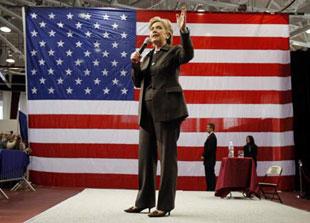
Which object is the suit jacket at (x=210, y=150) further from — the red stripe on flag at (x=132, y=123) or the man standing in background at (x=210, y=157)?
the red stripe on flag at (x=132, y=123)

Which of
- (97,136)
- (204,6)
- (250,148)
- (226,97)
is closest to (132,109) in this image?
(97,136)

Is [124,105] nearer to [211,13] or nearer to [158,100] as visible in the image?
[211,13]

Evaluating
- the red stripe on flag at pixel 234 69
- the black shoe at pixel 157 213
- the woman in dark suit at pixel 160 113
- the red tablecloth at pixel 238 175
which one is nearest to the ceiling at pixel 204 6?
the red stripe on flag at pixel 234 69

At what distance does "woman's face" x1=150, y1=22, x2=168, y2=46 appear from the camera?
343 cm

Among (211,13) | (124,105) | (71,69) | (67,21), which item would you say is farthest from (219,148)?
(67,21)

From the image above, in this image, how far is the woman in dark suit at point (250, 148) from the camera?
8.34 metres

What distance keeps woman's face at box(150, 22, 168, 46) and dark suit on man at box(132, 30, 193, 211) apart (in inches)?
2.8

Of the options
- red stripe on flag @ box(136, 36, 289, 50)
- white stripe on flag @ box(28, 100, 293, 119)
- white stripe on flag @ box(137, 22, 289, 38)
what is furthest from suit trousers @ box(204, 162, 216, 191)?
white stripe on flag @ box(137, 22, 289, 38)

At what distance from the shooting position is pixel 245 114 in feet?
28.7

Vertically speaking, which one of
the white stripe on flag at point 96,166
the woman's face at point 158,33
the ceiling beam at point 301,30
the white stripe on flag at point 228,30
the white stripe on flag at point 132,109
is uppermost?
the ceiling beam at point 301,30

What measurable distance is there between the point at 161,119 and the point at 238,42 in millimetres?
5825

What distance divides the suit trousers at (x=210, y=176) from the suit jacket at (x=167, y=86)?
16.5 feet

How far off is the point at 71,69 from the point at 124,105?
123 cm

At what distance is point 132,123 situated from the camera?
867 cm
